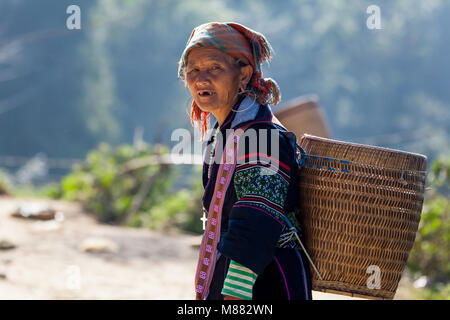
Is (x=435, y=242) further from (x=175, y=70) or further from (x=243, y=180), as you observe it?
(x=175, y=70)

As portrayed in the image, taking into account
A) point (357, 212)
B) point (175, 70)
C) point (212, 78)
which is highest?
point (175, 70)

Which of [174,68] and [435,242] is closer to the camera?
[435,242]

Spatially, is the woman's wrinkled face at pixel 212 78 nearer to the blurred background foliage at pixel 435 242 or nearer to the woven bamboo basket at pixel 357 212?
the woven bamboo basket at pixel 357 212

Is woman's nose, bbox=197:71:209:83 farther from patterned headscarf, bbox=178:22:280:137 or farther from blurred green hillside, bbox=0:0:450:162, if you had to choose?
blurred green hillside, bbox=0:0:450:162

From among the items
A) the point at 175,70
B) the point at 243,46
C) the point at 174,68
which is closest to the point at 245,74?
the point at 243,46

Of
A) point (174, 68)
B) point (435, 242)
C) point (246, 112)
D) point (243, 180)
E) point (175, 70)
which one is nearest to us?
point (243, 180)

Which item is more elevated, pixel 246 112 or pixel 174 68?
pixel 174 68

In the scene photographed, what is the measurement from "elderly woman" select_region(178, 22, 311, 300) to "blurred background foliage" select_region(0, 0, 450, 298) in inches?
1172

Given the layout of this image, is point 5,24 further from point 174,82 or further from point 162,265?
point 162,265

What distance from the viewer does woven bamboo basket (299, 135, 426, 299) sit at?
172 cm

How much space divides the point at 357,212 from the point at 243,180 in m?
0.37

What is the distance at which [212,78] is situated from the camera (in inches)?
69.5

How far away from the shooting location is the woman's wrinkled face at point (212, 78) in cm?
176
